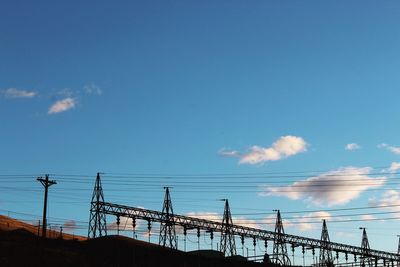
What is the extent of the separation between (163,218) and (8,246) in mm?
25076

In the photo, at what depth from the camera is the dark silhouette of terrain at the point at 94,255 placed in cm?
4725

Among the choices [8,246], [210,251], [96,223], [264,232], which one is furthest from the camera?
[264,232]

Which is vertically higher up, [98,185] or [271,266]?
[98,185]

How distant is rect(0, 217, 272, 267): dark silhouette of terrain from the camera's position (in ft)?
155

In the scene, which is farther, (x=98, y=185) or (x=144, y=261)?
(x=98, y=185)

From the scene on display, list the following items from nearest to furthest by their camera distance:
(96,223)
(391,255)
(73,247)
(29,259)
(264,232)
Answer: (29,259) < (73,247) < (96,223) < (264,232) < (391,255)

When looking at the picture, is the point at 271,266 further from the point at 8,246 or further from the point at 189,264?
the point at 8,246

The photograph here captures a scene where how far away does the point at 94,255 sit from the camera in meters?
52.2

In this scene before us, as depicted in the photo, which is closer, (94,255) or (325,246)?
(94,255)

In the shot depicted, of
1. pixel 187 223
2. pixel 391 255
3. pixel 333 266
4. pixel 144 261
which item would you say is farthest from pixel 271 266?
pixel 391 255

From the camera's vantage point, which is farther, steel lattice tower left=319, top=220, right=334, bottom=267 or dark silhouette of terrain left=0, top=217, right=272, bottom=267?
steel lattice tower left=319, top=220, right=334, bottom=267

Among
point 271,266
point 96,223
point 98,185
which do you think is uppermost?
point 98,185

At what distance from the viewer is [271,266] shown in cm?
5862

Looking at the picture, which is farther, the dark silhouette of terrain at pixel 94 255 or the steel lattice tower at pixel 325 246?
the steel lattice tower at pixel 325 246
